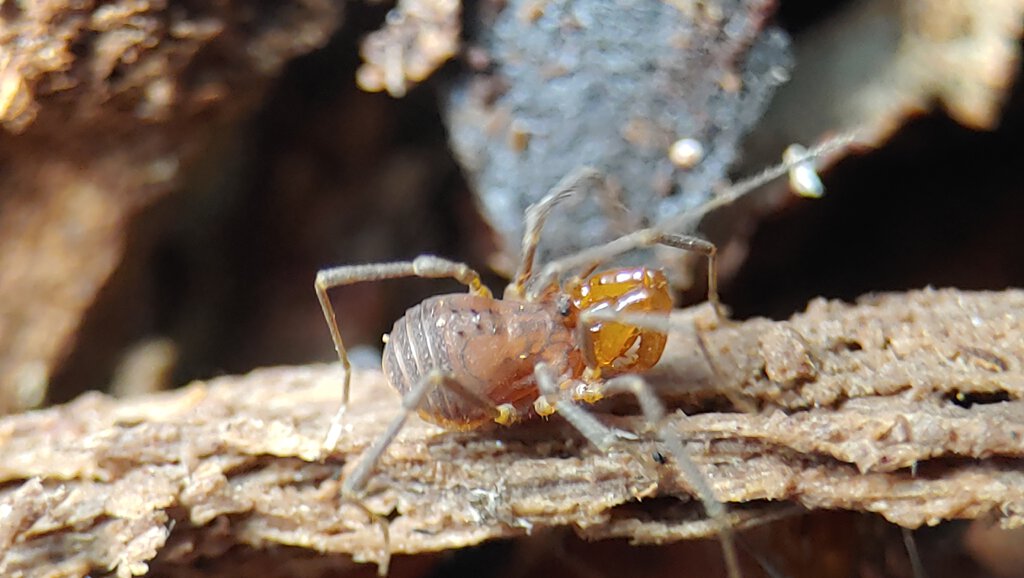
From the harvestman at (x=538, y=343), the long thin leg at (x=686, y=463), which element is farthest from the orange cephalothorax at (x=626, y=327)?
the long thin leg at (x=686, y=463)

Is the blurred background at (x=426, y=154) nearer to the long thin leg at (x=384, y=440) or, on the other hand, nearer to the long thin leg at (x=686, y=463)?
the long thin leg at (x=686, y=463)

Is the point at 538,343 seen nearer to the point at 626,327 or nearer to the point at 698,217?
the point at 626,327

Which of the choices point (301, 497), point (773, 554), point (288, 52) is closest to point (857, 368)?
point (773, 554)

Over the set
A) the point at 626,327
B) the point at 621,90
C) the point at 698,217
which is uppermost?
the point at 621,90

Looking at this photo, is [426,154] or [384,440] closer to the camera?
[384,440]

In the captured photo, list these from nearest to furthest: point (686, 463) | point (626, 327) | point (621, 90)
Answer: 1. point (686, 463)
2. point (626, 327)
3. point (621, 90)

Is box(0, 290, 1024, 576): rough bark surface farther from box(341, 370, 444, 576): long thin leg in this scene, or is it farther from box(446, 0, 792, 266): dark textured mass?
box(446, 0, 792, 266): dark textured mass

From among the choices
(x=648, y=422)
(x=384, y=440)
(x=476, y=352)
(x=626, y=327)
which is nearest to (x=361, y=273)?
(x=476, y=352)

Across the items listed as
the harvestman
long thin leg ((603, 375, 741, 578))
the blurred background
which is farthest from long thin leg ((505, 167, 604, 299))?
long thin leg ((603, 375, 741, 578))
